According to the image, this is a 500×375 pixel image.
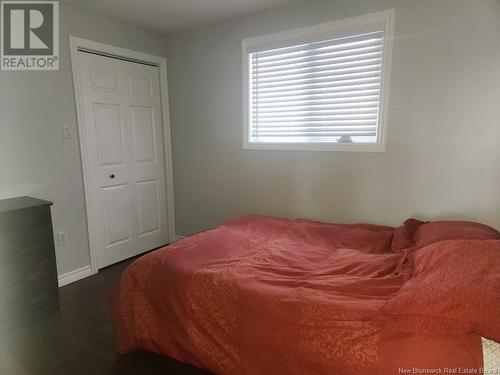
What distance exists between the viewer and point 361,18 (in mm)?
2248

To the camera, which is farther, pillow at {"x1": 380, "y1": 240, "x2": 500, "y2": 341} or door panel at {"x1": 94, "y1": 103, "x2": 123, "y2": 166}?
door panel at {"x1": 94, "y1": 103, "x2": 123, "y2": 166}

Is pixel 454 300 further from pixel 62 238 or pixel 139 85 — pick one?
pixel 139 85

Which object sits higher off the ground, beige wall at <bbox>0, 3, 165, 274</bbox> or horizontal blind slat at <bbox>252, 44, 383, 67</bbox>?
horizontal blind slat at <bbox>252, 44, 383, 67</bbox>

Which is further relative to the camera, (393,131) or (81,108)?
(81,108)

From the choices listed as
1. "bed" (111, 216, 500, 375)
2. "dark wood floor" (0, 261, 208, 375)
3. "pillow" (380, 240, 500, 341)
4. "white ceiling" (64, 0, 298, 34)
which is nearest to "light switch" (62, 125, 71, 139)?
"white ceiling" (64, 0, 298, 34)

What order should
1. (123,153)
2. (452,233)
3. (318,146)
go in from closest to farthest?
(452,233) < (318,146) < (123,153)

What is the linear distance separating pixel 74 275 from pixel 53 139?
1235 millimetres

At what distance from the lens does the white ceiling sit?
2.48 metres

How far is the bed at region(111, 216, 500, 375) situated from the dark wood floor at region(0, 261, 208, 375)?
105 mm

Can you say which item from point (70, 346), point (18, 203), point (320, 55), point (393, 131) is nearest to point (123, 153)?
point (18, 203)

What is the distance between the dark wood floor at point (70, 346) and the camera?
5.64ft

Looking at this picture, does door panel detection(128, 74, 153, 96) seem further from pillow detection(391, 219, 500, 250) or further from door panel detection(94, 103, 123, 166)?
pillow detection(391, 219, 500, 250)

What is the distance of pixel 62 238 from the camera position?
2.66m

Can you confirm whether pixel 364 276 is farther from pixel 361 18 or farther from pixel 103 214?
pixel 103 214
